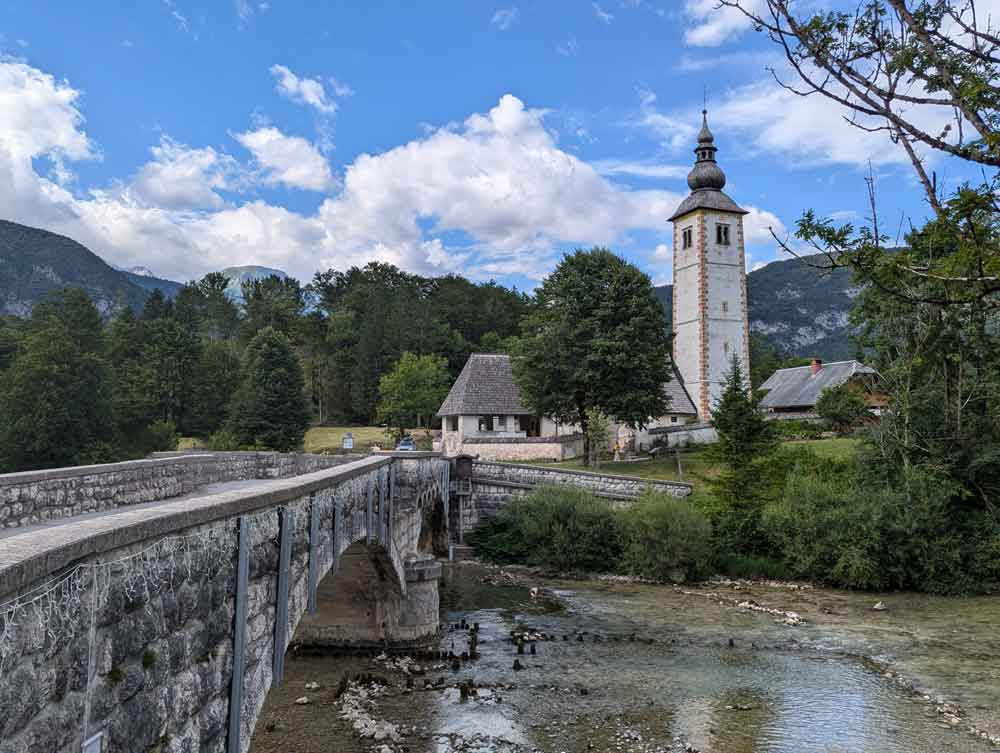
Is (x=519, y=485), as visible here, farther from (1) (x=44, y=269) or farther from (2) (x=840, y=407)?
(1) (x=44, y=269)

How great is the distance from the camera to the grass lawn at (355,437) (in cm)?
4938

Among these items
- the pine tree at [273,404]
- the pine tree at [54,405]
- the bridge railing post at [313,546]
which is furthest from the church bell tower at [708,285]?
the bridge railing post at [313,546]

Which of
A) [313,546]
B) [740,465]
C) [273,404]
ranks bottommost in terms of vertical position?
[740,465]

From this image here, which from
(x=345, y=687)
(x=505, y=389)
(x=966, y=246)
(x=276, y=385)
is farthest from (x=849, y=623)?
(x=276, y=385)

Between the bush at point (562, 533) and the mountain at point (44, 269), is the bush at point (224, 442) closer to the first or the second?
the bush at point (562, 533)

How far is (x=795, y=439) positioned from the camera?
39.2 metres

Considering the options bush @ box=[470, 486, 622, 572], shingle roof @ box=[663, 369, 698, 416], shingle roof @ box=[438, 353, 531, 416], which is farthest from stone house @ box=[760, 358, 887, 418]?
bush @ box=[470, 486, 622, 572]

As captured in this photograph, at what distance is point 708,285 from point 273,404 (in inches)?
1081

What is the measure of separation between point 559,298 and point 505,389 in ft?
27.5

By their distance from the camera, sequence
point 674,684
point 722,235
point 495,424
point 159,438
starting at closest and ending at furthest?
point 674,684 → point 495,424 → point 159,438 → point 722,235

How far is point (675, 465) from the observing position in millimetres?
35625

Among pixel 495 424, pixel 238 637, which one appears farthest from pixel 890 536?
pixel 495 424

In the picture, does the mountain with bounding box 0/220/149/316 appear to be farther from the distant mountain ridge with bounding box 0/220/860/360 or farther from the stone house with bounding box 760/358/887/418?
the stone house with bounding box 760/358/887/418

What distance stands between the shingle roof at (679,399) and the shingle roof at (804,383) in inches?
226
